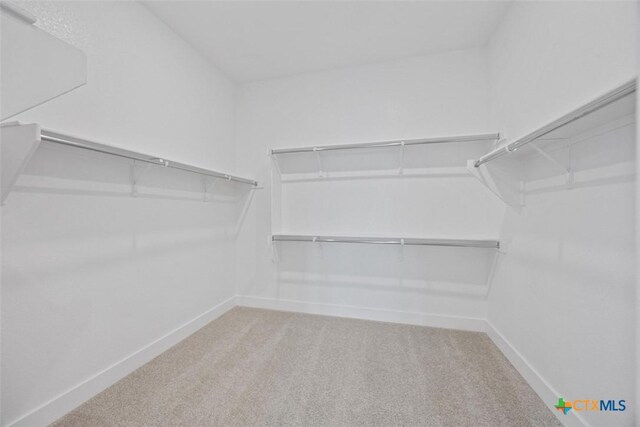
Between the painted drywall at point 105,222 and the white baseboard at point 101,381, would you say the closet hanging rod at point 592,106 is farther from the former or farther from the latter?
the white baseboard at point 101,381

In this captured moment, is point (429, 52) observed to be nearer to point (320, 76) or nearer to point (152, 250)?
point (320, 76)

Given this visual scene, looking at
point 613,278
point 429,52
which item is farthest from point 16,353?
point 429,52

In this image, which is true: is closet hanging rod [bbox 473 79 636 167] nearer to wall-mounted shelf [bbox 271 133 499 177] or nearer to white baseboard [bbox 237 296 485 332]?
wall-mounted shelf [bbox 271 133 499 177]

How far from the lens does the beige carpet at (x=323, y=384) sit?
48.8 inches

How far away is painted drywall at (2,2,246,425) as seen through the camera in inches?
44.8

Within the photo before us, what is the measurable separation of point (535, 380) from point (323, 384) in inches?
46.3

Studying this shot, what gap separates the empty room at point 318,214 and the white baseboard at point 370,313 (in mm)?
18

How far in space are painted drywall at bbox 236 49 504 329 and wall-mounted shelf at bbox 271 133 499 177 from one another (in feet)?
0.04

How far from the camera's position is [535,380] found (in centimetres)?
139

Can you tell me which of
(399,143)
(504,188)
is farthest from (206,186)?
(504,188)

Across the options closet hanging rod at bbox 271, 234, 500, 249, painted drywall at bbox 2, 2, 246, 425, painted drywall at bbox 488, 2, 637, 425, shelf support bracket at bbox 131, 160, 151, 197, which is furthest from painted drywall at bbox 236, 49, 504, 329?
shelf support bracket at bbox 131, 160, 151, 197

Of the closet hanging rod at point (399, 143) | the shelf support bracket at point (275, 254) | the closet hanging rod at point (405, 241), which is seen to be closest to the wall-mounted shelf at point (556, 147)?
the closet hanging rod at point (399, 143)

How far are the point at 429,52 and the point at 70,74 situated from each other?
244 centimetres

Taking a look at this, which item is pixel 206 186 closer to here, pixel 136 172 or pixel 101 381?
pixel 136 172
